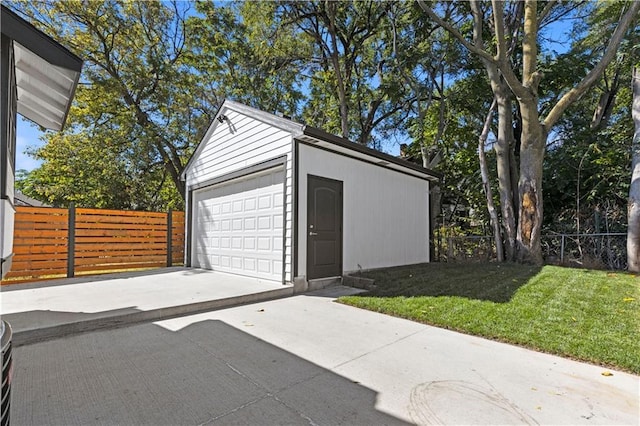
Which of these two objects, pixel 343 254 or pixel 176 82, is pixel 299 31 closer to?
pixel 176 82

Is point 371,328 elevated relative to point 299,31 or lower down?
lower down

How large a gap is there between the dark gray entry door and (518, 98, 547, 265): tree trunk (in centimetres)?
473

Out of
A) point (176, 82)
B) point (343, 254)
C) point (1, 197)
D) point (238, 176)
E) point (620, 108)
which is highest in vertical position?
point (176, 82)

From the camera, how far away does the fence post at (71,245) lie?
278 inches

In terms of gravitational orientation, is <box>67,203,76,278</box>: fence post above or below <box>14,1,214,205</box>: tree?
below

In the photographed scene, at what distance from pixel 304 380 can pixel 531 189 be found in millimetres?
7552

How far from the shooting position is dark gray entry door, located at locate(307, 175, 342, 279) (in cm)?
575

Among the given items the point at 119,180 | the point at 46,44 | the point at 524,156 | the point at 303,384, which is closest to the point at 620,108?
the point at 524,156

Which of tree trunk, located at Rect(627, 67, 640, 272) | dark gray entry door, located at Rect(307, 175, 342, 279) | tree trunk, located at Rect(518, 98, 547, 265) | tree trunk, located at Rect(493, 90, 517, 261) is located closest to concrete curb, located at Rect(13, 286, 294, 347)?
dark gray entry door, located at Rect(307, 175, 342, 279)

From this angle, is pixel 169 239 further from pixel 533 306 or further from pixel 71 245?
pixel 533 306

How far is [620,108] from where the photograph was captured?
12375mm

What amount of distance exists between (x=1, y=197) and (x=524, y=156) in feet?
29.8

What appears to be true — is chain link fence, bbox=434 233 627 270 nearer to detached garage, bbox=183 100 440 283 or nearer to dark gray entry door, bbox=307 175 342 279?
detached garage, bbox=183 100 440 283

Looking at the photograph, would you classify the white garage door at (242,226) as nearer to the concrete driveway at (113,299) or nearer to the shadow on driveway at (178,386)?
the concrete driveway at (113,299)
